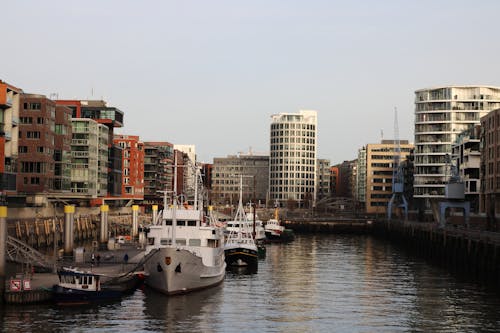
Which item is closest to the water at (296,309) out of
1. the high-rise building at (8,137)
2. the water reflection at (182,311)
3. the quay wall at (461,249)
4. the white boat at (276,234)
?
the water reflection at (182,311)

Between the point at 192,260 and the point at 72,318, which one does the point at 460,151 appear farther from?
the point at 72,318

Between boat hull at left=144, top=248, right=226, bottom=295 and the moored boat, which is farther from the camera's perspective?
boat hull at left=144, top=248, right=226, bottom=295

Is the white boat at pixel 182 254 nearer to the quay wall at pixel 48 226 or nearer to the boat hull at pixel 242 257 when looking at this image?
the quay wall at pixel 48 226

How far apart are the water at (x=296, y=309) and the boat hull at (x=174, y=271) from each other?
0.94m

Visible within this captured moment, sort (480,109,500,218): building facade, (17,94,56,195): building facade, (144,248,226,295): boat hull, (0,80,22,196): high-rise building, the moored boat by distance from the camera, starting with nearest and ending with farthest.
Answer: the moored boat, (144,248,226,295): boat hull, (0,80,22,196): high-rise building, (480,109,500,218): building facade, (17,94,56,195): building facade

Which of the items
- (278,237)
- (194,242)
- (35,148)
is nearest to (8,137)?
(35,148)

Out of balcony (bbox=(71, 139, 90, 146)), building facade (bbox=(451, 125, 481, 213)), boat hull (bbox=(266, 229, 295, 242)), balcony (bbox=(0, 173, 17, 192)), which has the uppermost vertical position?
balcony (bbox=(71, 139, 90, 146))

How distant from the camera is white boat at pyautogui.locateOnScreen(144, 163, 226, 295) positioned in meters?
A: 65.4

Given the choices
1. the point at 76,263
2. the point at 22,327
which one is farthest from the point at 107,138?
the point at 22,327

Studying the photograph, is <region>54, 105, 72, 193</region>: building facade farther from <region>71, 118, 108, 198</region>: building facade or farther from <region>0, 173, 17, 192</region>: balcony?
<region>0, 173, 17, 192</region>: balcony

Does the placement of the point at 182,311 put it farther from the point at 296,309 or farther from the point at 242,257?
the point at 242,257

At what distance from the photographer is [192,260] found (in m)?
67.2

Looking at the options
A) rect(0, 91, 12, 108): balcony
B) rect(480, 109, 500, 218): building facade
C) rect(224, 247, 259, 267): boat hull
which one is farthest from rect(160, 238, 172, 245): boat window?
rect(480, 109, 500, 218): building facade

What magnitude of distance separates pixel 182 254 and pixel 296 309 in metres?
10.3
